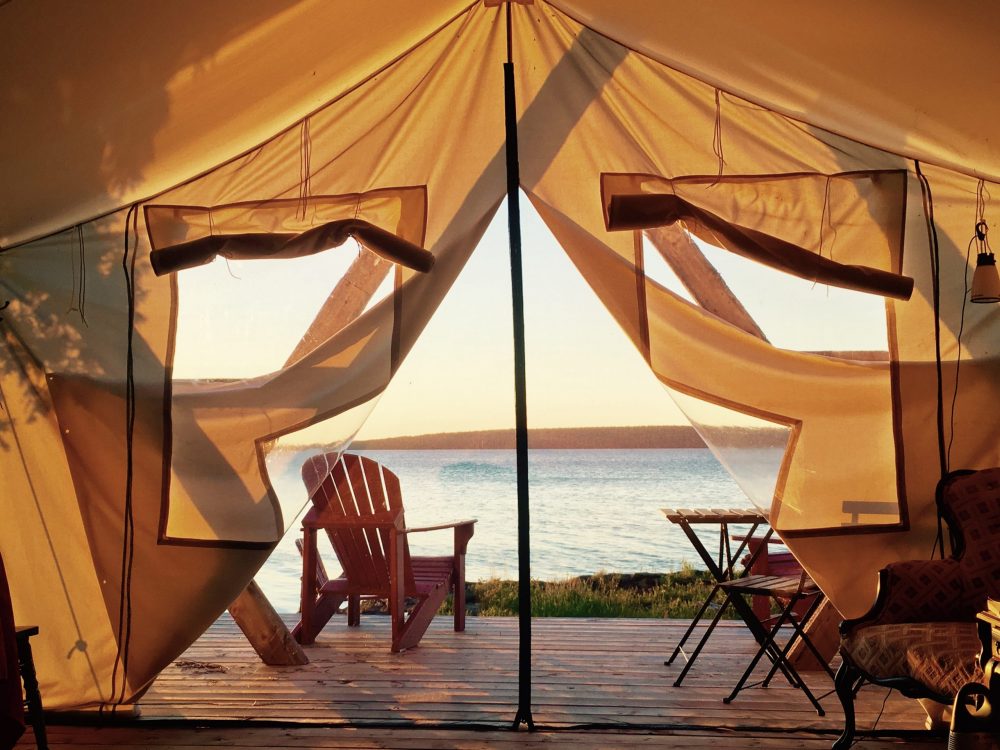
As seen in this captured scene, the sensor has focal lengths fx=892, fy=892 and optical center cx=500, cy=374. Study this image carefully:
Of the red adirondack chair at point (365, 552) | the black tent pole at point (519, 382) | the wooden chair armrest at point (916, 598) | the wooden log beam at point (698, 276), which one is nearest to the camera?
the wooden chair armrest at point (916, 598)

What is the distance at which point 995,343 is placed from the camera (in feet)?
12.3

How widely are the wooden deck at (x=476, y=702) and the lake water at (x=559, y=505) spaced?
7389 millimetres

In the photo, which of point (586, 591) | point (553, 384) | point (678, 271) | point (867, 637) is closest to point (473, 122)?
point (678, 271)

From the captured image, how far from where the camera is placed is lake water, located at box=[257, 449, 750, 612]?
658 inches

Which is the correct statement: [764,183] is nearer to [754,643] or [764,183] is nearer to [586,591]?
[754,643]

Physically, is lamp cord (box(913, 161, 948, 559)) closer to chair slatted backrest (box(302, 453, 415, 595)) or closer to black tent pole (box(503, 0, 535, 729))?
black tent pole (box(503, 0, 535, 729))

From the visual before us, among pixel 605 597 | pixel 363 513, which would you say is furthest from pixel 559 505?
pixel 363 513

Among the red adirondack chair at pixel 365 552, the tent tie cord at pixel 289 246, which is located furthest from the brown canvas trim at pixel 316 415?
the red adirondack chair at pixel 365 552

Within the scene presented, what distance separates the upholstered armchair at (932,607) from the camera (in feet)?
9.57

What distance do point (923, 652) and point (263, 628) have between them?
312 cm

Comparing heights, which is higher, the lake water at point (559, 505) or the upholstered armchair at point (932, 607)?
the upholstered armchair at point (932, 607)

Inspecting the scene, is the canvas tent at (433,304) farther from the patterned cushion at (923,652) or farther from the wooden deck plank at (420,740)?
the patterned cushion at (923,652)

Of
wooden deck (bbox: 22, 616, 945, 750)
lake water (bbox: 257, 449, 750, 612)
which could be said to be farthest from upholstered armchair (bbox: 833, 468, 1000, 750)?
lake water (bbox: 257, 449, 750, 612)

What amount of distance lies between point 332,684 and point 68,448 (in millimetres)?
1652
